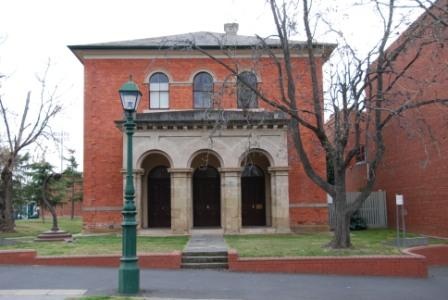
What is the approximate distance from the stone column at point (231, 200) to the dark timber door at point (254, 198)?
3605 millimetres

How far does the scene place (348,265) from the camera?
53.3ft

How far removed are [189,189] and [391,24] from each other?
42.2 feet

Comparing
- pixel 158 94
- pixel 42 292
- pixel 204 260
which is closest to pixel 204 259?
pixel 204 260

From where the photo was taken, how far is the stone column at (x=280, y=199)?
26309 millimetres

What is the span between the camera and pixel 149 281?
46.7ft

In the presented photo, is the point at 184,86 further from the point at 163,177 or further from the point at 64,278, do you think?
the point at 64,278

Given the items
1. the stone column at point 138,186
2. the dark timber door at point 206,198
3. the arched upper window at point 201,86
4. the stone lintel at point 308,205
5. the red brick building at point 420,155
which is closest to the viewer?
the red brick building at point 420,155

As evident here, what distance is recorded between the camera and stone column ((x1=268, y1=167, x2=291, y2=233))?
26309mm

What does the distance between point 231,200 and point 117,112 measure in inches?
318

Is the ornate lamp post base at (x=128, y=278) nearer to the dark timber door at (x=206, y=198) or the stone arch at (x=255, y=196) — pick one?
the dark timber door at (x=206, y=198)

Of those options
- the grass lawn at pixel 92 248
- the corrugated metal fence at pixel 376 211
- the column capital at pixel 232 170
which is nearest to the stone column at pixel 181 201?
the column capital at pixel 232 170

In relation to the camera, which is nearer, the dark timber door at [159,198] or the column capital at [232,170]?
the column capital at [232,170]

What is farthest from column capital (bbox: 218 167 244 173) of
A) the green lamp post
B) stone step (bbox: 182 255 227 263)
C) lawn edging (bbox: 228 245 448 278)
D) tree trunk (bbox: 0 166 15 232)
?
the green lamp post

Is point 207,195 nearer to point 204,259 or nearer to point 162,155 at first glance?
point 162,155
